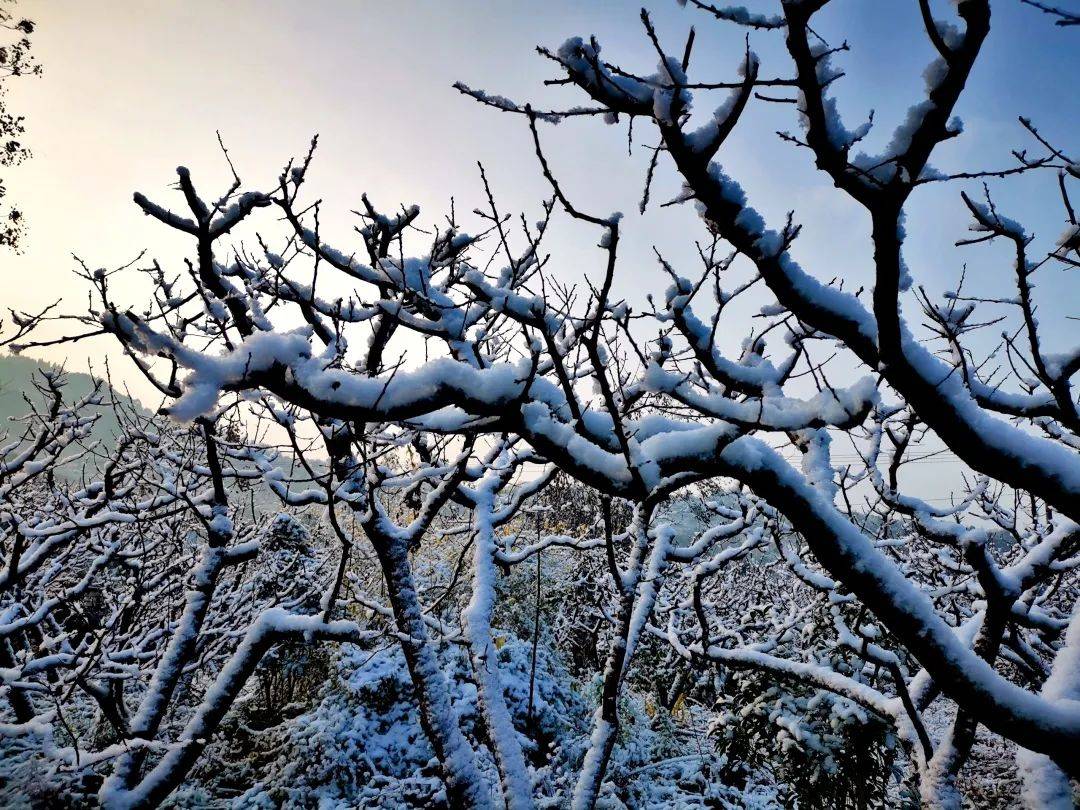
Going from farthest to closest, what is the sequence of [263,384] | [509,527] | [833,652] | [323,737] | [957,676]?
[509,527] → [323,737] → [833,652] → [957,676] → [263,384]

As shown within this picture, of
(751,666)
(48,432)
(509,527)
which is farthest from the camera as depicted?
(509,527)

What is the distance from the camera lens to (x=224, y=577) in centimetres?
1094

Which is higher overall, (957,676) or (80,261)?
(80,261)

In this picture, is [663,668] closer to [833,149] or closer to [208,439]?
[208,439]

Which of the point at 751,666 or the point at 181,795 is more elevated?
the point at 751,666

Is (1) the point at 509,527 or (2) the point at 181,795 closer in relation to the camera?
(2) the point at 181,795

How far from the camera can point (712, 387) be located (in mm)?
4113

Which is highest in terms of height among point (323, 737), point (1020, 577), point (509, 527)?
point (509, 527)

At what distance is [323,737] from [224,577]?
19.9 ft

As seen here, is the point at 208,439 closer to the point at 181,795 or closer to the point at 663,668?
the point at 181,795

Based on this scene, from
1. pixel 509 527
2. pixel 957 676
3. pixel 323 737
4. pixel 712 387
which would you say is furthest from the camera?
pixel 509 527

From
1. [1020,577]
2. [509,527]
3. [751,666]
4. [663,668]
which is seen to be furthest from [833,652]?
[509,527]

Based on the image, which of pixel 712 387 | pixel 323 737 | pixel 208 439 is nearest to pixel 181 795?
pixel 323 737

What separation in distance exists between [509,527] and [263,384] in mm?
16241
